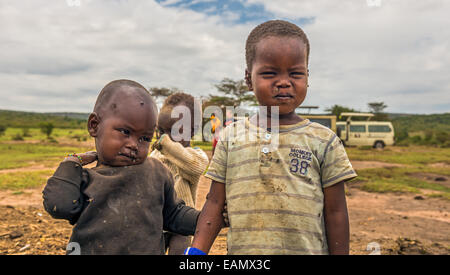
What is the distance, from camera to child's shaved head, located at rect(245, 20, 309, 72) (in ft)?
4.92

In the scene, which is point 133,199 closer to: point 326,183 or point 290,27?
point 326,183

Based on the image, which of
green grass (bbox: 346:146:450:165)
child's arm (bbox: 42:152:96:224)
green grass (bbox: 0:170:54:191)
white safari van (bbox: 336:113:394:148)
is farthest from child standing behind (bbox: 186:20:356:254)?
white safari van (bbox: 336:113:394:148)

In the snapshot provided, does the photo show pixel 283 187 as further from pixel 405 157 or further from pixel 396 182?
pixel 405 157

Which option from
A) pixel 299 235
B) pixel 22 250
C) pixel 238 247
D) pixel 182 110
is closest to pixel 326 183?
pixel 299 235

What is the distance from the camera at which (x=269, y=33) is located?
1.51m

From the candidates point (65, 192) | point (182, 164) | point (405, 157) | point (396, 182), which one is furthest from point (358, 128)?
point (65, 192)

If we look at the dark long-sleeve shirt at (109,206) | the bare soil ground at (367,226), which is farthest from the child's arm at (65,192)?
the bare soil ground at (367,226)

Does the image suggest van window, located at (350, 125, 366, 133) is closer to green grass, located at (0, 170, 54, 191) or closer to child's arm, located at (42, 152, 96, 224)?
green grass, located at (0, 170, 54, 191)

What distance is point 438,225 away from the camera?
206 inches

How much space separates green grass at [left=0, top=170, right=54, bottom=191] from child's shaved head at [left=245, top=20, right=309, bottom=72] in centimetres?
717

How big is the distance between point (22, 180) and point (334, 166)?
874cm

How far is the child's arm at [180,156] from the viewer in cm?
241

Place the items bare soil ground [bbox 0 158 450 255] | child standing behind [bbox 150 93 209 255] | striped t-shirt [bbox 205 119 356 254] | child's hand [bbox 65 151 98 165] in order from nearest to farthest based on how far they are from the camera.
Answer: striped t-shirt [bbox 205 119 356 254] < child's hand [bbox 65 151 98 165] < child standing behind [bbox 150 93 209 255] < bare soil ground [bbox 0 158 450 255]
